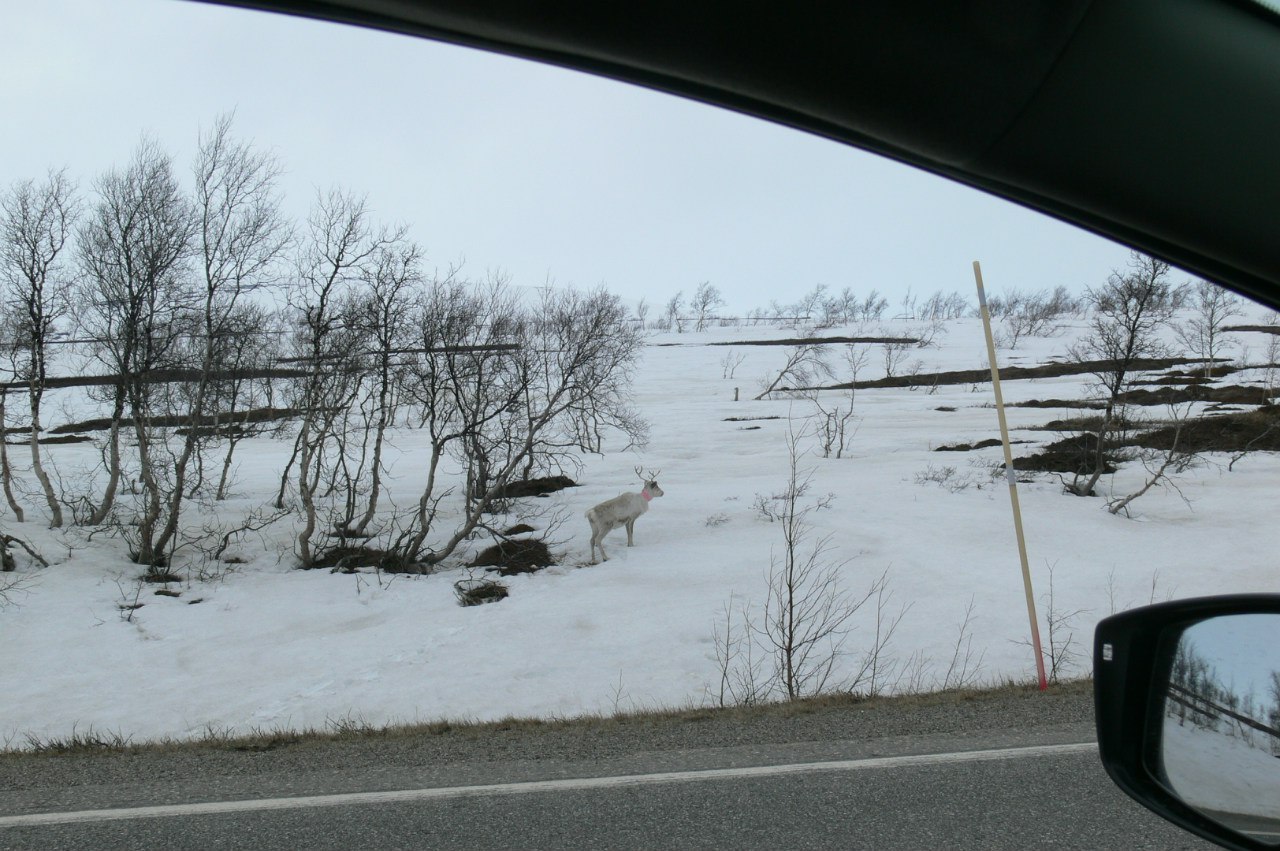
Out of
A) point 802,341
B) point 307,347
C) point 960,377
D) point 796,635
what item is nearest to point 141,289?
point 307,347

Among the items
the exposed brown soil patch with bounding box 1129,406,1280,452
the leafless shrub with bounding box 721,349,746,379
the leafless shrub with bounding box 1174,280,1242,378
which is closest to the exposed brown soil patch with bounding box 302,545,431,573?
the leafless shrub with bounding box 1174,280,1242,378

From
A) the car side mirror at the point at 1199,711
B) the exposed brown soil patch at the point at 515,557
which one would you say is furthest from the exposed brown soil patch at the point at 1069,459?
the car side mirror at the point at 1199,711

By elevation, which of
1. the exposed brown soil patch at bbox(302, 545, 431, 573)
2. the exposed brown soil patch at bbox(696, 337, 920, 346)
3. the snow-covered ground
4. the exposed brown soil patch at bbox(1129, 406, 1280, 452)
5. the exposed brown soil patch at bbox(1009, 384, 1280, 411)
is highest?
the exposed brown soil patch at bbox(696, 337, 920, 346)

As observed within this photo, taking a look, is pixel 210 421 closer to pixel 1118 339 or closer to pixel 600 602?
pixel 600 602

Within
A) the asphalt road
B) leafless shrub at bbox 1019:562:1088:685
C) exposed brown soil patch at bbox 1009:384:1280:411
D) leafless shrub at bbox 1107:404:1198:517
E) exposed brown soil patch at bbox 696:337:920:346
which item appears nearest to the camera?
the asphalt road

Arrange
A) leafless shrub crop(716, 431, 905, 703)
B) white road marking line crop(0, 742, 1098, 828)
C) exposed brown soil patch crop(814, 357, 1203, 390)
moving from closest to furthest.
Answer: white road marking line crop(0, 742, 1098, 828) → leafless shrub crop(716, 431, 905, 703) → exposed brown soil patch crop(814, 357, 1203, 390)

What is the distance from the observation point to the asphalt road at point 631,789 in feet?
14.9

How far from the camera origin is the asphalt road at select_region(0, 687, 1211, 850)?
14.9 ft

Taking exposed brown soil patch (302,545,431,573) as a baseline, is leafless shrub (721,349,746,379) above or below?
above

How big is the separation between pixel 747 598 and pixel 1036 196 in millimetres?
15871

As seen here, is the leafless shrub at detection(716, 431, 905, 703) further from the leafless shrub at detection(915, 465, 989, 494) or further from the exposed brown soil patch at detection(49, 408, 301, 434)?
the exposed brown soil patch at detection(49, 408, 301, 434)

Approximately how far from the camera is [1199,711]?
1.54 meters

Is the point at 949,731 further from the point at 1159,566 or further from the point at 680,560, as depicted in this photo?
the point at 1159,566

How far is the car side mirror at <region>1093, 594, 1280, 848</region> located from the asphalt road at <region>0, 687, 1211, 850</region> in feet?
10.3
